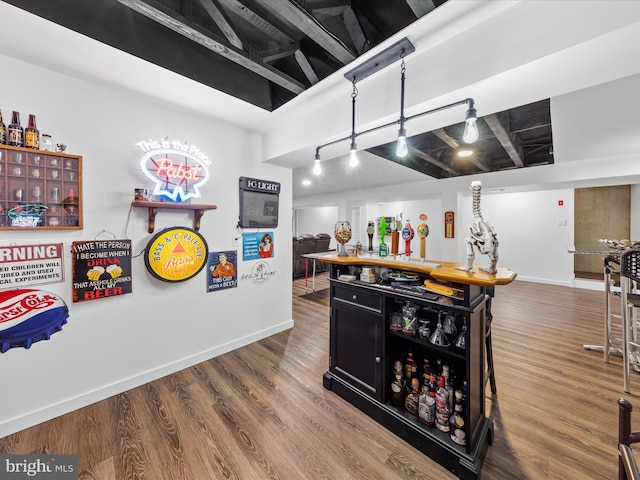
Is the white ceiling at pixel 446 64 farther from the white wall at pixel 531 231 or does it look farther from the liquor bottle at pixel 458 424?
the white wall at pixel 531 231

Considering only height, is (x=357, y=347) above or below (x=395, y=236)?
below

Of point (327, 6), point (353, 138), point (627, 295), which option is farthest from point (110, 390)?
point (627, 295)

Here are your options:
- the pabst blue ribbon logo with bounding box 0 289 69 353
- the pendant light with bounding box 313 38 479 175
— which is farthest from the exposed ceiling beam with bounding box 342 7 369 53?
the pabst blue ribbon logo with bounding box 0 289 69 353

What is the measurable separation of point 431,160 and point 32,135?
471 cm

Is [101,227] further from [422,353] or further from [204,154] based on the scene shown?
[422,353]

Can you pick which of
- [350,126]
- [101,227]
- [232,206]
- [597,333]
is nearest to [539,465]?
[350,126]

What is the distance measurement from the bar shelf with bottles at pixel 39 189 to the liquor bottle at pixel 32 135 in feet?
0.13

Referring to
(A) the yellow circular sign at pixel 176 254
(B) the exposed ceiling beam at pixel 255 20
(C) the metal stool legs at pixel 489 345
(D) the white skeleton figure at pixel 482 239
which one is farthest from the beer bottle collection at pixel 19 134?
(C) the metal stool legs at pixel 489 345

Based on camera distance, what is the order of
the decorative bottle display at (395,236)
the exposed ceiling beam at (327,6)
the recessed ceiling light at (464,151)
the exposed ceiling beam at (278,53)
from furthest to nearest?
1. the recessed ceiling light at (464,151)
2. the decorative bottle display at (395,236)
3. the exposed ceiling beam at (278,53)
4. the exposed ceiling beam at (327,6)

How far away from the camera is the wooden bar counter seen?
1.48m

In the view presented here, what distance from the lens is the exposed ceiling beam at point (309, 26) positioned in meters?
1.41

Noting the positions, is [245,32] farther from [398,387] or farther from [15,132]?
[398,387]

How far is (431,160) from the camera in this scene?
4.37m

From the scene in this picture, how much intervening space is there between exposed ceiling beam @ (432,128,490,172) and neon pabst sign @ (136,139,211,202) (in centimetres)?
265
